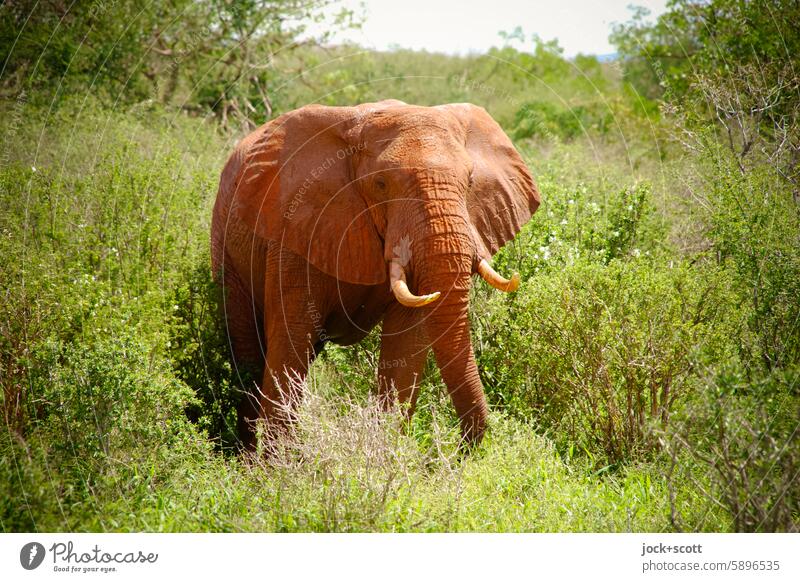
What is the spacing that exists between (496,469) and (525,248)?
310 centimetres

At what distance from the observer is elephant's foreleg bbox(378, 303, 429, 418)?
305 inches

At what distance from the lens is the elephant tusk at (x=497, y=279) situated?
693 centimetres

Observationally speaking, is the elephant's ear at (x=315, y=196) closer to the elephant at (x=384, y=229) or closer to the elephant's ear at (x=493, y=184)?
the elephant at (x=384, y=229)

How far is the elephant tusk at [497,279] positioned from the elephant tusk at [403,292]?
49cm

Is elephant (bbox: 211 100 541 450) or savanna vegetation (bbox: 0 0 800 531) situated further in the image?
elephant (bbox: 211 100 541 450)

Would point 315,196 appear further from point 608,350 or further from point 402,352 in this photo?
point 608,350

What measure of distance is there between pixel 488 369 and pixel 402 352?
1.48 meters

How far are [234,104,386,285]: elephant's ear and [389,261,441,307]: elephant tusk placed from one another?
0.39 metres

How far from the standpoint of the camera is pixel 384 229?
24.3 ft
